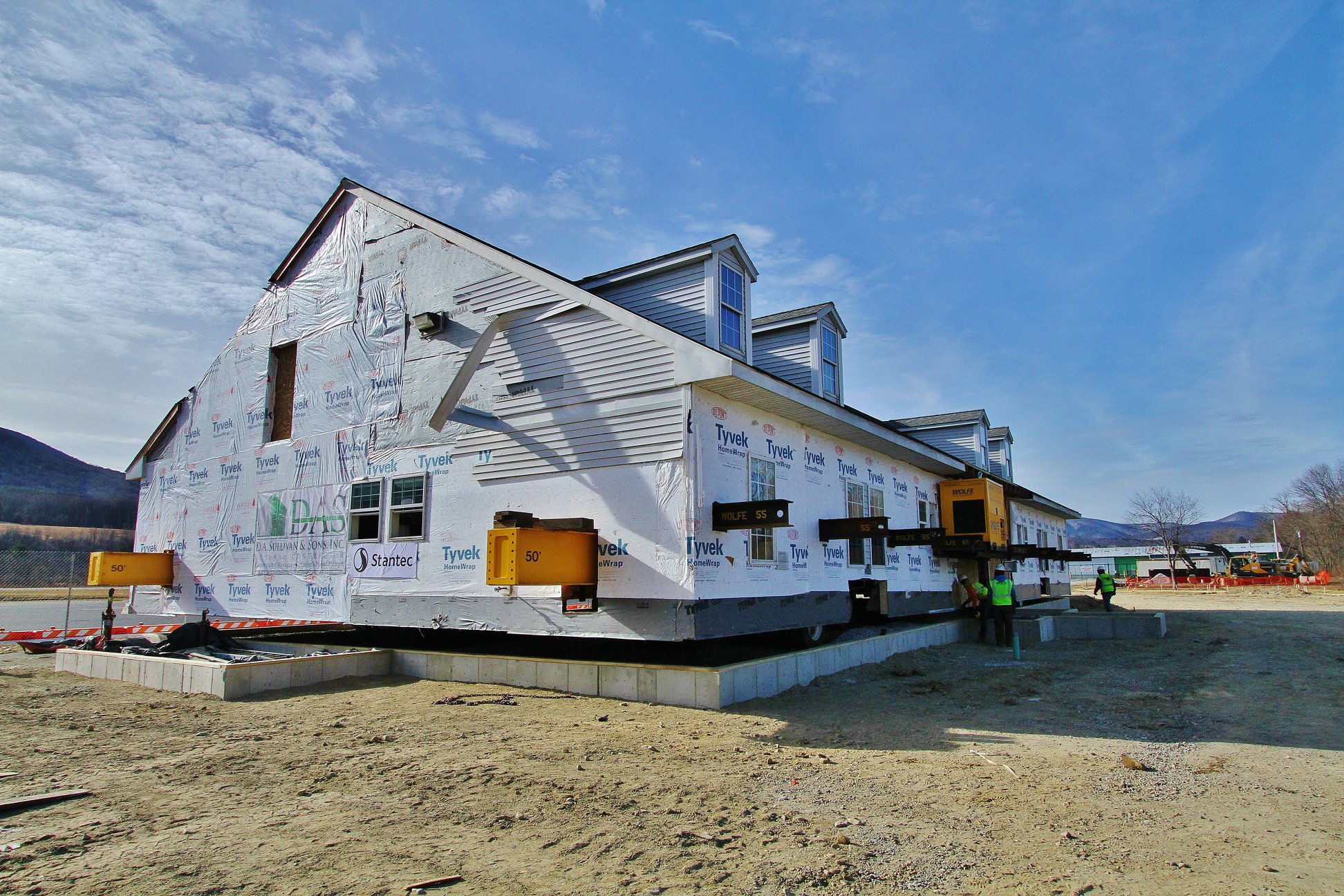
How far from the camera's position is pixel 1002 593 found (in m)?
15.7

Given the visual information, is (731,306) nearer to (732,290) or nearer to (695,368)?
(732,290)

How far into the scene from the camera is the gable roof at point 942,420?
25422 millimetres

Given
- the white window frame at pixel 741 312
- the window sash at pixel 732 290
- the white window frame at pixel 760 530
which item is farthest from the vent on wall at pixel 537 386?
the white window frame at pixel 760 530

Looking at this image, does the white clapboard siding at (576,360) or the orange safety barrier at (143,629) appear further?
the orange safety barrier at (143,629)

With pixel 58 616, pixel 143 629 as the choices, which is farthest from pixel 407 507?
pixel 58 616

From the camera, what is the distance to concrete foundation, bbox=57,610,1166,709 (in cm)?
936

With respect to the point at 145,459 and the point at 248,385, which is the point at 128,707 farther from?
the point at 145,459

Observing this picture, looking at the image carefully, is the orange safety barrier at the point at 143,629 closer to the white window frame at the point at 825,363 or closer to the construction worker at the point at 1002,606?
the white window frame at the point at 825,363

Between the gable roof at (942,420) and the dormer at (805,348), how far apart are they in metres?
8.45

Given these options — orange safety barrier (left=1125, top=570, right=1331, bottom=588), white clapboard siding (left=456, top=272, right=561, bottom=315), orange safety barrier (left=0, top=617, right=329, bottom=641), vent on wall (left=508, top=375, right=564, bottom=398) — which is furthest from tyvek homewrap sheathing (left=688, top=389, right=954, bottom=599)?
orange safety barrier (left=1125, top=570, right=1331, bottom=588)

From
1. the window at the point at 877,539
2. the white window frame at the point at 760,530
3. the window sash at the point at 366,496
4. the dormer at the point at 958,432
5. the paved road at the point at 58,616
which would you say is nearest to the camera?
the white window frame at the point at 760,530

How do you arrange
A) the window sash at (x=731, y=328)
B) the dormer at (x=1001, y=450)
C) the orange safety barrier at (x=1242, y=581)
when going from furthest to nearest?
the orange safety barrier at (x=1242, y=581), the dormer at (x=1001, y=450), the window sash at (x=731, y=328)

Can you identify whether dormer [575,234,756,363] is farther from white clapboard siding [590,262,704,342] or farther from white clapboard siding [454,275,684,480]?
white clapboard siding [454,275,684,480]

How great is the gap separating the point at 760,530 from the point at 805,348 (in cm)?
589
